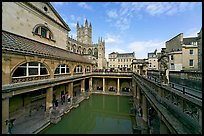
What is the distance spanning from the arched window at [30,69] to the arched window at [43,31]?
6.44 m

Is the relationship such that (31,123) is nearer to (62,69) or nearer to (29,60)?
(29,60)

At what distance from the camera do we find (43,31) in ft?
65.4

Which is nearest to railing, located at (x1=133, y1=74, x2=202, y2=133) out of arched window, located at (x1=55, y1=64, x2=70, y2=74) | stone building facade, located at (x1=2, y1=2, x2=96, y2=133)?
stone building facade, located at (x1=2, y1=2, x2=96, y2=133)

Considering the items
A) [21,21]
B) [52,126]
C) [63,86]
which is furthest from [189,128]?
[63,86]

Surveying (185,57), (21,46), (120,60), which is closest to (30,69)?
(21,46)

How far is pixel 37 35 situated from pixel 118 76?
18.7 metres

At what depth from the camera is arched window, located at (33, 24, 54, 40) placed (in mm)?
18197

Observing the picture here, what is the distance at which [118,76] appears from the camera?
94.9ft

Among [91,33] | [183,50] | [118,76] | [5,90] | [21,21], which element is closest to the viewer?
[5,90]

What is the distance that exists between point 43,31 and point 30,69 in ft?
31.3

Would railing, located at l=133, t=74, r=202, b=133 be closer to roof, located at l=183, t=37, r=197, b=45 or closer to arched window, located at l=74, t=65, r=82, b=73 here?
arched window, located at l=74, t=65, r=82, b=73

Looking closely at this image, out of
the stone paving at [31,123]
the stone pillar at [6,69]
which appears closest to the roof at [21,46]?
the stone pillar at [6,69]

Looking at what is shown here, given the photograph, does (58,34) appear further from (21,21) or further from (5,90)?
(5,90)

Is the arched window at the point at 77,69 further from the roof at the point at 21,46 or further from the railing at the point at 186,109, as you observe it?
the railing at the point at 186,109
